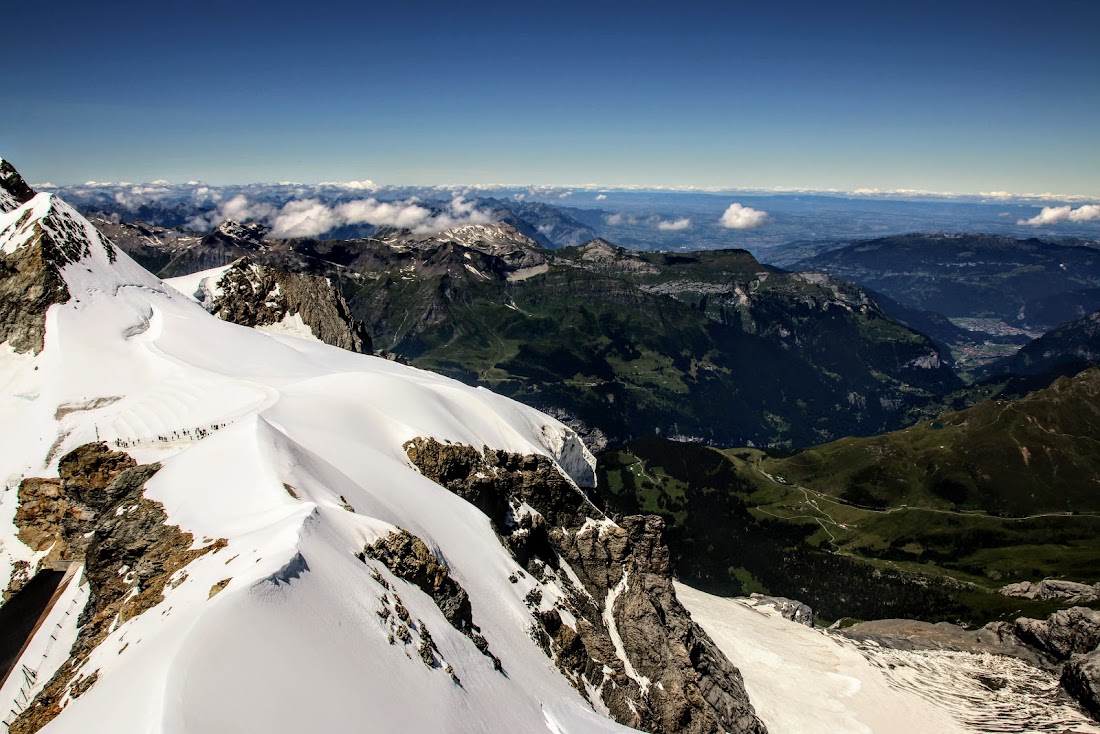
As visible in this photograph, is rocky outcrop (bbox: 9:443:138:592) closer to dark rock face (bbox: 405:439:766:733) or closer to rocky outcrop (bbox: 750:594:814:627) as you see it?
dark rock face (bbox: 405:439:766:733)

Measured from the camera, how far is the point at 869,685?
90000 mm

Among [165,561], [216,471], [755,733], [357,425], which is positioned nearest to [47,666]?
[165,561]

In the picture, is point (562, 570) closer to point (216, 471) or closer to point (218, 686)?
point (216, 471)

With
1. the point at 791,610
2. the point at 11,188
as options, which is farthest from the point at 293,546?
the point at 791,610

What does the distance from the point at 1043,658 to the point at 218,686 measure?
159700 mm

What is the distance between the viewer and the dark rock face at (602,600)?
1900 inches

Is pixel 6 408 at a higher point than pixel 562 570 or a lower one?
higher

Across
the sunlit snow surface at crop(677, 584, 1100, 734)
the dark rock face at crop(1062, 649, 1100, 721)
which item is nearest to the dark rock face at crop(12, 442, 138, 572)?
the sunlit snow surface at crop(677, 584, 1100, 734)

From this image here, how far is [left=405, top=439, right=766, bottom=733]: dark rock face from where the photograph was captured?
48.2m

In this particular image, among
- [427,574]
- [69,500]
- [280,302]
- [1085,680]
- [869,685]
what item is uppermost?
[280,302]

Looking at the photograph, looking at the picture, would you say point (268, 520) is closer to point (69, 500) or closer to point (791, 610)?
point (69, 500)

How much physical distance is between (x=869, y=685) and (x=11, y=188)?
150m

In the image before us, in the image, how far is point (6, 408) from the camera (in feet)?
161

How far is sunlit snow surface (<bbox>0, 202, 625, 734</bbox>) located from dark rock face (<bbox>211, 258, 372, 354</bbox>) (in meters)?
47.6
